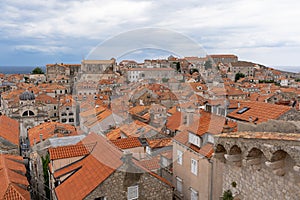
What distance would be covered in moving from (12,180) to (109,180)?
4909 millimetres

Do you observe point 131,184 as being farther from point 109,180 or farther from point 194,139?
point 194,139

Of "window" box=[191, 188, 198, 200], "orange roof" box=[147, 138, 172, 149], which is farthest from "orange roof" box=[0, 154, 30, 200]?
"window" box=[191, 188, 198, 200]

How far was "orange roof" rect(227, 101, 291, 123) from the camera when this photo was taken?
10.1 meters

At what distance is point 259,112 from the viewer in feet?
36.3

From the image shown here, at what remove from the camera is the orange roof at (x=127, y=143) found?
1089 centimetres

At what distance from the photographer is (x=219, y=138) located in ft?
15.4

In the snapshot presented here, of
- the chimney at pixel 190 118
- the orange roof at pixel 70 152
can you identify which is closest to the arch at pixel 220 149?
the chimney at pixel 190 118

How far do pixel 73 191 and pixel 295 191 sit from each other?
648cm

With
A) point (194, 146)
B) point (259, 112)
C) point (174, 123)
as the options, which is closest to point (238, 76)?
point (174, 123)

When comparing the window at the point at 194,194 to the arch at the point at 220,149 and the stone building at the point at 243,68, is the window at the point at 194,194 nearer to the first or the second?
the arch at the point at 220,149

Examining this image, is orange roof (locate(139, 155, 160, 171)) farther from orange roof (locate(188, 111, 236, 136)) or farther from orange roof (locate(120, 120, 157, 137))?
orange roof (locate(188, 111, 236, 136))

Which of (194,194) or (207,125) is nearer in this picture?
(207,125)

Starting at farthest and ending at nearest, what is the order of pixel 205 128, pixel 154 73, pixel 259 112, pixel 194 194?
1. pixel 154 73
2. pixel 259 112
3. pixel 194 194
4. pixel 205 128

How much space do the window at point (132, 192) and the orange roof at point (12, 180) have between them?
381 centimetres
